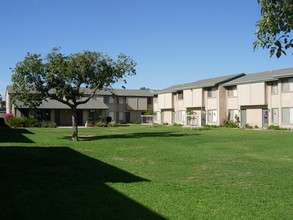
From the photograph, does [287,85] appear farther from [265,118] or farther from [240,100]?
[240,100]

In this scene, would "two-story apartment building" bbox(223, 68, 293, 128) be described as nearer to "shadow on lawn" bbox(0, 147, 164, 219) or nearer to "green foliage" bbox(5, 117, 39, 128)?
"green foliage" bbox(5, 117, 39, 128)

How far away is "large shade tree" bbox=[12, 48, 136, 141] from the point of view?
2494cm

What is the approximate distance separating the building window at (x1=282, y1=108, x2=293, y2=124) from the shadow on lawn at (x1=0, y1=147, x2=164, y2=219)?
2848 cm

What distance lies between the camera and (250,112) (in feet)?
137

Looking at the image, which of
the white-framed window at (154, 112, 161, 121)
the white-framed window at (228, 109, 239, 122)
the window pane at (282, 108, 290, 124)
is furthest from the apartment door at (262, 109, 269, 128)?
the white-framed window at (154, 112, 161, 121)

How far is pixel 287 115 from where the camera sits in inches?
1430

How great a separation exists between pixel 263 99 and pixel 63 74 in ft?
78.8

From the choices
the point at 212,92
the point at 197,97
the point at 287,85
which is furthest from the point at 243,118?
the point at 197,97

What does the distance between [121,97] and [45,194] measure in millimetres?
60077

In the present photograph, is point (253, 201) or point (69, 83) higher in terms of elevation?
point (69, 83)

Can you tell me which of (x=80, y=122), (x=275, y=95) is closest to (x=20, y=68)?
(x=275, y=95)

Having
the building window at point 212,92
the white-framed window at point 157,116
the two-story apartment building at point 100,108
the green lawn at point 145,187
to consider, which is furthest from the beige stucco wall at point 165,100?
the green lawn at point 145,187

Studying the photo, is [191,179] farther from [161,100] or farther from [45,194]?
[161,100]

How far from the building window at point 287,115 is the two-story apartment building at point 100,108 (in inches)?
1014
